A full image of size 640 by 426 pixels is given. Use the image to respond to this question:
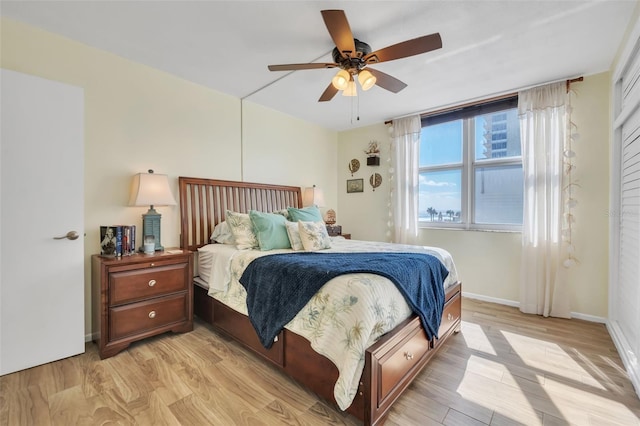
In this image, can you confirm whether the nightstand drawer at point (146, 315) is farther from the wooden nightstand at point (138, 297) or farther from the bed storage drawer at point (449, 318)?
the bed storage drawer at point (449, 318)

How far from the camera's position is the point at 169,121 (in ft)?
9.55

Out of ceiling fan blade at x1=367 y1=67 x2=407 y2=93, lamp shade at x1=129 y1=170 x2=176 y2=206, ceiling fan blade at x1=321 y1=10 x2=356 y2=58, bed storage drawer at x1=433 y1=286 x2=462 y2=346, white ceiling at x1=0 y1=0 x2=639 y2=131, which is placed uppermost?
white ceiling at x1=0 y1=0 x2=639 y2=131

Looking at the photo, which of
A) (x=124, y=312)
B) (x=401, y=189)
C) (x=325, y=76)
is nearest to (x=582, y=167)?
(x=401, y=189)

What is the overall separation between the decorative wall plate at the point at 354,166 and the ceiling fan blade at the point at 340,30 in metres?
2.72

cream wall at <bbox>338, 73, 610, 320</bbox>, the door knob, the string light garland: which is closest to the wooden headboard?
the door knob

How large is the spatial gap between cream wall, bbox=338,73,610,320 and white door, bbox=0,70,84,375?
3.67m

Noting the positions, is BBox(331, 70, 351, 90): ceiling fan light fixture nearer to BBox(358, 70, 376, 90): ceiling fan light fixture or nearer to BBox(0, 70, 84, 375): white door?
BBox(358, 70, 376, 90): ceiling fan light fixture

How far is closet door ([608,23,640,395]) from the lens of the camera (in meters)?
2.00

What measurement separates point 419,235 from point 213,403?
10.7 feet

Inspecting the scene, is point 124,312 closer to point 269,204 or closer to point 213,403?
point 213,403

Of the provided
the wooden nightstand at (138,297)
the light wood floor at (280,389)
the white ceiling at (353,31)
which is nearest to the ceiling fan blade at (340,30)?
the white ceiling at (353,31)

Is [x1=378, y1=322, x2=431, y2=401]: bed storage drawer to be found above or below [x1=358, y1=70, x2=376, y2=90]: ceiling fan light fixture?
below

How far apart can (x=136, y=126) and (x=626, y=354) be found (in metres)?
4.55

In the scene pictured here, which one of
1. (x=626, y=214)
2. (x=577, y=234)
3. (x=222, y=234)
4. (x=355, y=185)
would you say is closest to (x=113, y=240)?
(x=222, y=234)
